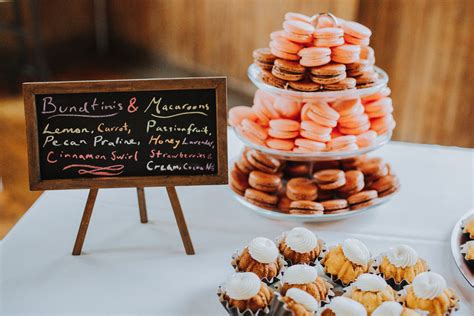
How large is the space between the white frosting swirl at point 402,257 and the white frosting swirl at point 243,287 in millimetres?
294

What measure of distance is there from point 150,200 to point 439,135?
2.45 metres

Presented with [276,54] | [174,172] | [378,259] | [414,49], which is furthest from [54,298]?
[414,49]

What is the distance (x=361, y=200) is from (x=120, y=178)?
61cm

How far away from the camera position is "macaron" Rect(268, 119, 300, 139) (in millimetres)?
1500

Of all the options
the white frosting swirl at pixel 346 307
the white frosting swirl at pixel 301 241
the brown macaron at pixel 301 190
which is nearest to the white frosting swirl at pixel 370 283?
the white frosting swirl at pixel 346 307

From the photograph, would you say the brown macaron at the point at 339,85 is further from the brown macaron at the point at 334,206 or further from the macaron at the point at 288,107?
the brown macaron at the point at 334,206

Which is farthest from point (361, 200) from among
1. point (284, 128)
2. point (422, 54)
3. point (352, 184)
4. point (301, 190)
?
point (422, 54)

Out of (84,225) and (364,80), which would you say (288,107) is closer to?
(364,80)

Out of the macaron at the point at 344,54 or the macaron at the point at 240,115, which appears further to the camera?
the macaron at the point at 240,115

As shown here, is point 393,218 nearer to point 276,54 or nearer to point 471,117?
point 276,54

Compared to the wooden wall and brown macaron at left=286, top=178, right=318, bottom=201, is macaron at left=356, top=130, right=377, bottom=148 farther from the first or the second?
the wooden wall

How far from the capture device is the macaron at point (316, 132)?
148 cm

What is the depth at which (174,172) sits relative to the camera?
133cm

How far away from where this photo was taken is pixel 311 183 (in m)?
1.53
